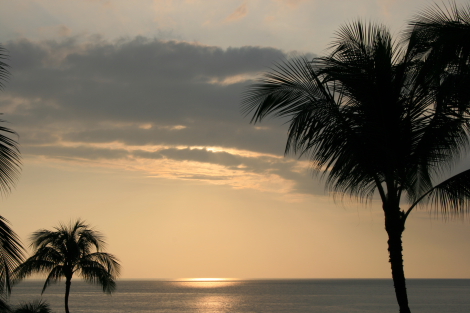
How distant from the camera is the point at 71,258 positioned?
22812 millimetres

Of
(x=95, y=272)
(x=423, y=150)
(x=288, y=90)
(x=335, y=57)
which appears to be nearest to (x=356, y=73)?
(x=335, y=57)

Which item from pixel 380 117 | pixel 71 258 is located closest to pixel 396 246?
pixel 380 117

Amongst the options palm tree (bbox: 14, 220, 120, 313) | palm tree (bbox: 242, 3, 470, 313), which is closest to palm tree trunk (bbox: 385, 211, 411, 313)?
palm tree (bbox: 242, 3, 470, 313)

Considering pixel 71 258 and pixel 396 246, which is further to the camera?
pixel 71 258

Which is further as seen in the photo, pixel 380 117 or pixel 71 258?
pixel 71 258

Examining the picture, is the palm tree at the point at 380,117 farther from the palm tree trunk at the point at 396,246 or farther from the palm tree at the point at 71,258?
the palm tree at the point at 71,258

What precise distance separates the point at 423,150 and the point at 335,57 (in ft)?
8.00

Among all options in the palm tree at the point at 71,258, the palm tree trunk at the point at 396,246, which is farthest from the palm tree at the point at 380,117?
the palm tree at the point at 71,258

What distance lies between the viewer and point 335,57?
391 inches

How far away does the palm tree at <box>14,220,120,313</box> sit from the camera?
22.4m

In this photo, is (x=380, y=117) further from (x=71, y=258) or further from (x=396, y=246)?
(x=71, y=258)

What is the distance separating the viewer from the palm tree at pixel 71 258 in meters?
22.4

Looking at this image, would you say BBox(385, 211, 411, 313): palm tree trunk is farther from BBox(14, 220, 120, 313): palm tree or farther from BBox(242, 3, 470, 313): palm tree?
BBox(14, 220, 120, 313): palm tree

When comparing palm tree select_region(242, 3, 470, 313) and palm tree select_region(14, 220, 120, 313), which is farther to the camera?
palm tree select_region(14, 220, 120, 313)
